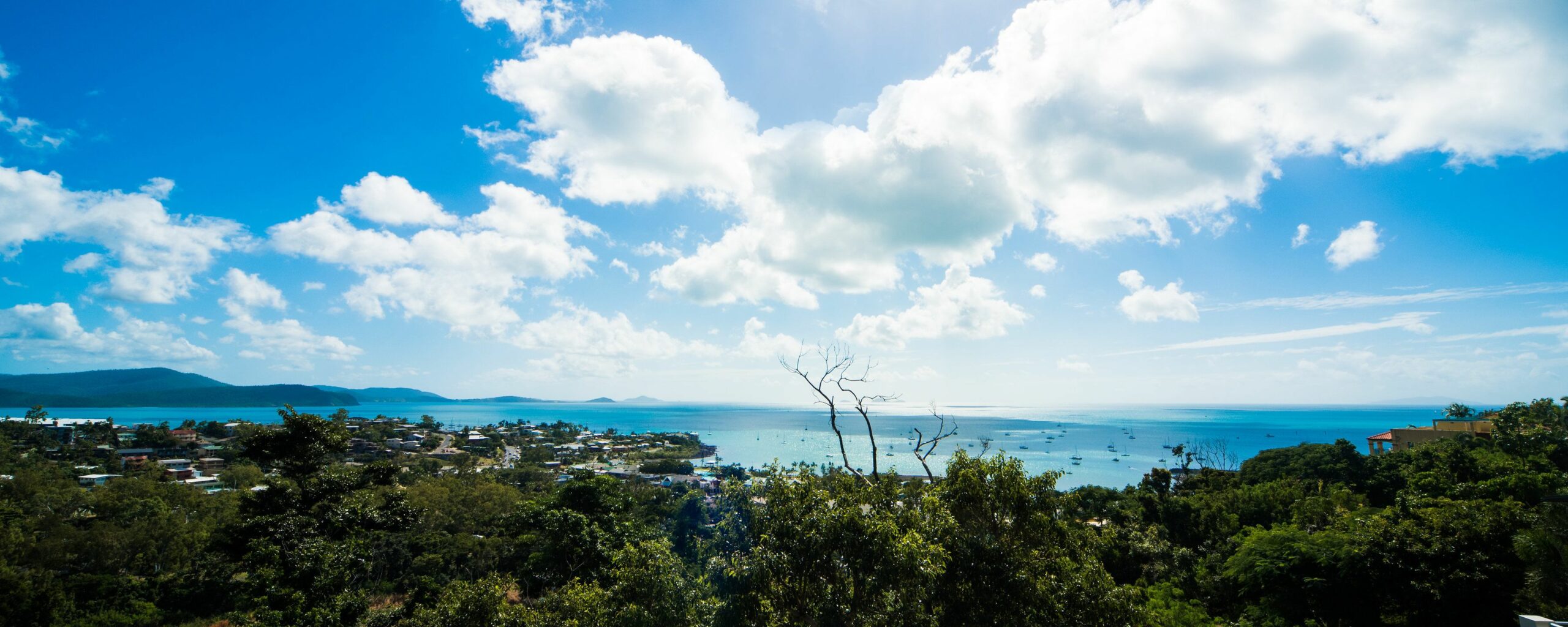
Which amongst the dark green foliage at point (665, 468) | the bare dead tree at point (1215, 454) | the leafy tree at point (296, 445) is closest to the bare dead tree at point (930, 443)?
the leafy tree at point (296, 445)

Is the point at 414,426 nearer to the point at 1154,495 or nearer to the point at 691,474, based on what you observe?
the point at 691,474

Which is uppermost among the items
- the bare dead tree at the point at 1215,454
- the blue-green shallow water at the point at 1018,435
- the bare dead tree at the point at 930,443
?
the bare dead tree at the point at 930,443

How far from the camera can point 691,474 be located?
56.5 meters

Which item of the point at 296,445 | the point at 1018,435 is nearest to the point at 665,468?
the point at 296,445

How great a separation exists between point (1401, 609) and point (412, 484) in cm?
4152

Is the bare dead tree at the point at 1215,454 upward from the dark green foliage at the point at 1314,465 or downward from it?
downward

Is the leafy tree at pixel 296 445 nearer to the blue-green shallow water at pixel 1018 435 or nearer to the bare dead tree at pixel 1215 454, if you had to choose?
the blue-green shallow water at pixel 1018 435

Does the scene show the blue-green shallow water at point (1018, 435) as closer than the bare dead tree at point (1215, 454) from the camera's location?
No

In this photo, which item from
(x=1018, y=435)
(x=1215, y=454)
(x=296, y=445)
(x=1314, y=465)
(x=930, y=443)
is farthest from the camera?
(x=1018, y=435)

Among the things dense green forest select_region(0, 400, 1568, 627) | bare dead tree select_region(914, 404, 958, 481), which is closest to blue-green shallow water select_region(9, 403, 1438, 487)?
dense green forest select_region(0, 400, 1568, 627)

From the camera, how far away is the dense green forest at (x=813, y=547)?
705cm

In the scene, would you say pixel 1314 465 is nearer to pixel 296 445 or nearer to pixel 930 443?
pixel 930 443

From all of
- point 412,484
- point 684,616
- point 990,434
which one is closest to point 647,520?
point 412,484

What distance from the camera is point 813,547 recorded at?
6.52 m
